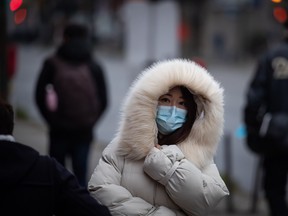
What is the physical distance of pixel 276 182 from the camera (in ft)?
22.7

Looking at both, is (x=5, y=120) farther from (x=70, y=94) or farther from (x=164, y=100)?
(x=70, y=94)

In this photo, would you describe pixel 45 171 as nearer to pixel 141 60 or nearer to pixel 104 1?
pixel 141 60

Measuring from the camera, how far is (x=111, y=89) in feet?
82.5

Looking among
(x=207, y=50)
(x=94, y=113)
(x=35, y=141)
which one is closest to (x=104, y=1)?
(x=207, y=50)

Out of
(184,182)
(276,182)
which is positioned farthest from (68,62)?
(184,182)

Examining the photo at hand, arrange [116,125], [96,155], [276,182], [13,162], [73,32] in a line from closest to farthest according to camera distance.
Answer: [13,162] → [276,182] → [73,32] → [96,155] → [116,125]

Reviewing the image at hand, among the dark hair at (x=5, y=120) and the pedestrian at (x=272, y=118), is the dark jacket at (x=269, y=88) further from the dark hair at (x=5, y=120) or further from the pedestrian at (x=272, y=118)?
the dark hair at (x=5, y=120)

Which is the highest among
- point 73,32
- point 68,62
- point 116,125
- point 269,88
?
point 73,32

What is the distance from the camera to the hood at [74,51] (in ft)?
25.9

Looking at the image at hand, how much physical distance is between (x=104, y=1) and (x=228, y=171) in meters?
53.7

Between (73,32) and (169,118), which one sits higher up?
(73,32)

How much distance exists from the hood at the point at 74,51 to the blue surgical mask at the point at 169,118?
366 centimetres

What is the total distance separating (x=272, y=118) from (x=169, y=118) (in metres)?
2.88

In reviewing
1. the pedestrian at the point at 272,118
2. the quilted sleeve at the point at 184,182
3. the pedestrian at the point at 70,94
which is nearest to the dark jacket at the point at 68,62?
the pedestrian at the point at 70,94
